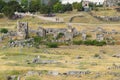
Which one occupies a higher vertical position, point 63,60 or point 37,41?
point 63,60

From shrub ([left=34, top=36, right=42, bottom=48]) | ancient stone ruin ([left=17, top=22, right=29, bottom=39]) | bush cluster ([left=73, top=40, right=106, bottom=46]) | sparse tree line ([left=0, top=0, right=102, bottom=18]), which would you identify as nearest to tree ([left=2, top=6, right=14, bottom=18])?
sparse tree line ([left=0, top=0, right=102, bottom=18])

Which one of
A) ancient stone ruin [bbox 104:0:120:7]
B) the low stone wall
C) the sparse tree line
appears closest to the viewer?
the sparse tree line

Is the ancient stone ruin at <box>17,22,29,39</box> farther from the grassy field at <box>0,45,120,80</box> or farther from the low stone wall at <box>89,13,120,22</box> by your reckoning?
the low stone wall at <box>89,13,120,22</box>

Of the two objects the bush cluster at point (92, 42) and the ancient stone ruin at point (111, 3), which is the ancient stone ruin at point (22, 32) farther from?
the ancient stone ruin at point (111, 3)

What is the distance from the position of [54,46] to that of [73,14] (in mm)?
47244

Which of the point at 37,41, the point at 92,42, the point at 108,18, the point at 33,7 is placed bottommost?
the point at 92,42

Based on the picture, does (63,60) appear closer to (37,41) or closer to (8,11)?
(37,41)

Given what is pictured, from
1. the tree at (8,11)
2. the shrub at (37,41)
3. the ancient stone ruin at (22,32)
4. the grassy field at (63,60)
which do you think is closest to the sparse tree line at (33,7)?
the tree at (8,11)

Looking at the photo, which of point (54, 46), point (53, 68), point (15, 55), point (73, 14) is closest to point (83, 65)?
point (53, 68)

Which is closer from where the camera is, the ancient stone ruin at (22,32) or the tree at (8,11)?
the ancient stone ruin at (22,32)

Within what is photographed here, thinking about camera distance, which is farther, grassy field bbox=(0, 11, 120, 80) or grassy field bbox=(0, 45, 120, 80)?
grassy field bbox=(0, 45, 120, 80)

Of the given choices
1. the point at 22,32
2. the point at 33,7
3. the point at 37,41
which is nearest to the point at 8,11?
the point at 33,7

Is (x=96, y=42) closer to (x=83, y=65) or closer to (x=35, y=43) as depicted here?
(x=35, y=43)

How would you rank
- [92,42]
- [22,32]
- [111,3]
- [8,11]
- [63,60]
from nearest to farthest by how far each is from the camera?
1. [63,60]
2. [92,42]
3. [22,32]
4. [8,11]
5. [111,3]
